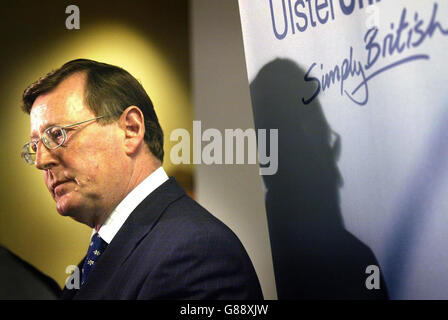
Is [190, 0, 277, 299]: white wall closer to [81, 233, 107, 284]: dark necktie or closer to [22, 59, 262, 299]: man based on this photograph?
[22, 59, 262, 299]: man

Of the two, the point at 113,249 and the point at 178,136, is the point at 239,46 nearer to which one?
the point at 178,136

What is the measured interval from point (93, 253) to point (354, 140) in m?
1.04

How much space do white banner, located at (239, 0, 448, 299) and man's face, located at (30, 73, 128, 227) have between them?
2.02 ft

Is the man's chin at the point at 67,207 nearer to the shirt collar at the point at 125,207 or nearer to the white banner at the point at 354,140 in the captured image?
the shirt collar at the point at 125,207

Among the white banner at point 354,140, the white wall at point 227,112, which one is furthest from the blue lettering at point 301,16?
the white wall at point 227,112

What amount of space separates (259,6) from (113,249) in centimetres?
113

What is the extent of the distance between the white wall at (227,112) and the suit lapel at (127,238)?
0.27m

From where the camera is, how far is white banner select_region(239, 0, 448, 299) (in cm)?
172

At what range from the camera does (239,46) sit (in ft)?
7.33

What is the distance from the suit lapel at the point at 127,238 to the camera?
1735mm

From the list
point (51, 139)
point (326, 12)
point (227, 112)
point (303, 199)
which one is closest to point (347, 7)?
point (326, 12)

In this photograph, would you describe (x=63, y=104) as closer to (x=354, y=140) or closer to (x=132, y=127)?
(x=132, y=127)

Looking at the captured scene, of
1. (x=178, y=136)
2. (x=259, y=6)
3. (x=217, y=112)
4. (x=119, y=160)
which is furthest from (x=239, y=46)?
(x=119, y=160)

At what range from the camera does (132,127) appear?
192 centimetres
